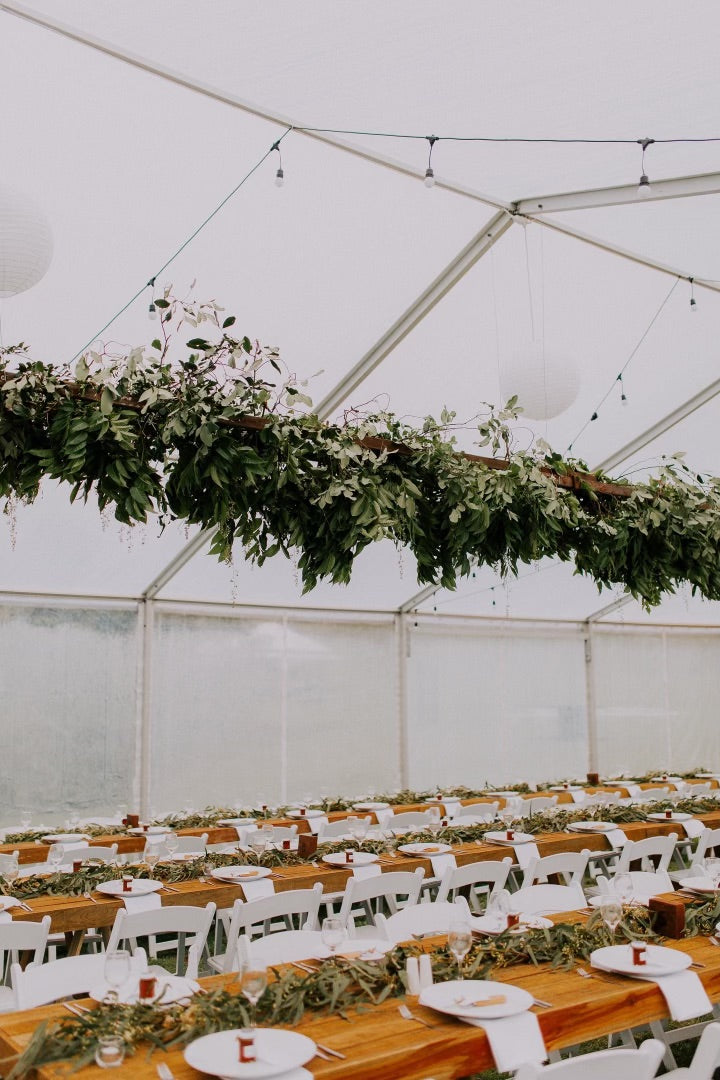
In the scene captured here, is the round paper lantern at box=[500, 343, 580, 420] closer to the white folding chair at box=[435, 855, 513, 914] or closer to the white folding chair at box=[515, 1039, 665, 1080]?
the white folding chair at box=[435, 855, 513, 914]

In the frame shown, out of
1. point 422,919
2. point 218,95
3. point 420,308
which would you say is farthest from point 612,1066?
point 420,308

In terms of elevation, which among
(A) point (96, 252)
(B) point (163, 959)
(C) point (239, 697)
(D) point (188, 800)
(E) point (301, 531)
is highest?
(A) point (96, 252)

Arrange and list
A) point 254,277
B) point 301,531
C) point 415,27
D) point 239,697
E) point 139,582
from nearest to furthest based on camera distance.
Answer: point 415,27
point 301,531
point 254,277
point 139,582
point 239,697

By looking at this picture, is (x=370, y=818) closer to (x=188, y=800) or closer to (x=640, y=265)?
(x=188, y=800)

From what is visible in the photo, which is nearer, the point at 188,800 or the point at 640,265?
the point at 640,265

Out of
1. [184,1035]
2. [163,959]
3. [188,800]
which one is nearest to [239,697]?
[188,800]

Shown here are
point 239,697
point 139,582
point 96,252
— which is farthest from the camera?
point 239,697

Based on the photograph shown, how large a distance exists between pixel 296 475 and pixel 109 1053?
2550 millimetres

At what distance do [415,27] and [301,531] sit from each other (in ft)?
7.18

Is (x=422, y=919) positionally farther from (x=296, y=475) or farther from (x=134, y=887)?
(x=296, y=475)

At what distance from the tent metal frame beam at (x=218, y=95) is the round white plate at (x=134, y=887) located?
12.7ft

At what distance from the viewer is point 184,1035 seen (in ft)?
8.16

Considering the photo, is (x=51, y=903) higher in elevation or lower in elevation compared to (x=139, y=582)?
lower

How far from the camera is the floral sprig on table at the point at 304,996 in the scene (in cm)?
242
